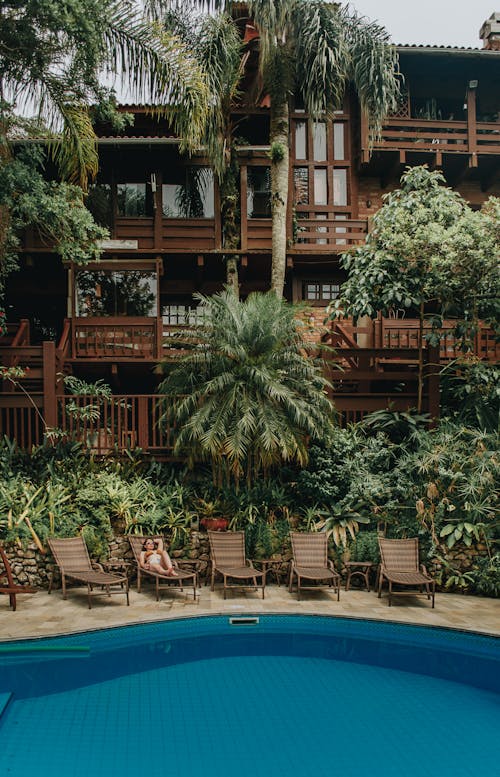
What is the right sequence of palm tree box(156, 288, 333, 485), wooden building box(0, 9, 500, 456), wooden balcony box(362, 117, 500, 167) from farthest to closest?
wooden balcony box(362, 117, 500, 167), wooden building box(0, 9, 500, 456), palm tree box(156, 288, 333, 485)

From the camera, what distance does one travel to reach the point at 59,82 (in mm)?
10438

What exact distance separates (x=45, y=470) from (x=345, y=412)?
19.2 feet

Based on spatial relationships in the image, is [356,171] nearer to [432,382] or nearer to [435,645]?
[432,382]

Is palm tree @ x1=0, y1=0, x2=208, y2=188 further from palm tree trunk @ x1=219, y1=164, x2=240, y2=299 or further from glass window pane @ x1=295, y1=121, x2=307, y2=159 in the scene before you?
glass window pane @ x1=295, y1=121, x2=307, y2=159

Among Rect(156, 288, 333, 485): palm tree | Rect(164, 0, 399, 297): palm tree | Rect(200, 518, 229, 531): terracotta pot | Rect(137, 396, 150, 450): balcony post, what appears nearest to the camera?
Rect(156, 288, 333, 485): palm tree

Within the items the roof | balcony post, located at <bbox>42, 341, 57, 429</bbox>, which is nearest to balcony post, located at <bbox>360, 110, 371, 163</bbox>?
the roof

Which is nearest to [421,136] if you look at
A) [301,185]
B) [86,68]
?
[301,185]

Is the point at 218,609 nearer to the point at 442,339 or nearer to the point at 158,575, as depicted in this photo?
the point at 158,575

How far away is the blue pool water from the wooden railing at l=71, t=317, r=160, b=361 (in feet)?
28.0

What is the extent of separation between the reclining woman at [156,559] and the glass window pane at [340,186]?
40.8 feet

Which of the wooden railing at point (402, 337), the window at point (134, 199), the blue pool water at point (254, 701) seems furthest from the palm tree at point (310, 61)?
the blue pool water at point (254, 701)

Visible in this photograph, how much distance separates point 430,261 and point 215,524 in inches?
247

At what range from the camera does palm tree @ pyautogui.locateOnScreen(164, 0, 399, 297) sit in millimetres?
13508

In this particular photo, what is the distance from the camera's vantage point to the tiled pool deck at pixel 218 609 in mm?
8156
